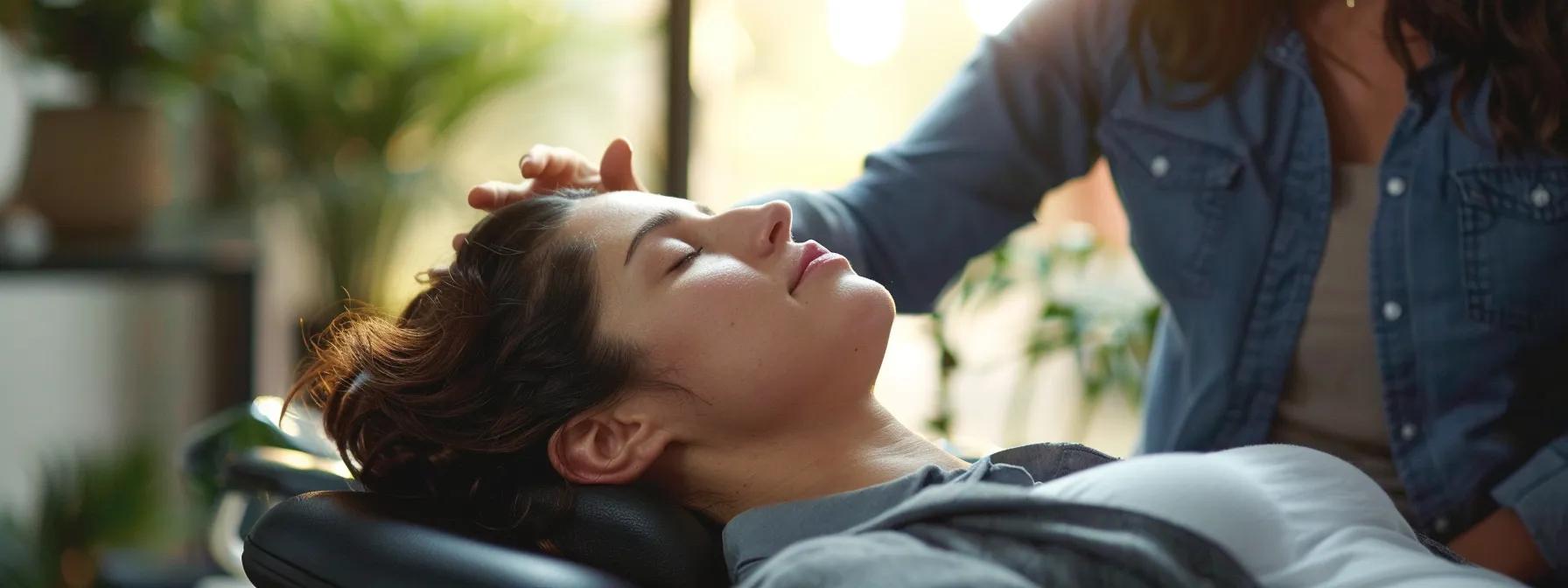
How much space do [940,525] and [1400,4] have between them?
0.79m

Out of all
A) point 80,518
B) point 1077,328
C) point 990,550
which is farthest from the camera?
point 80,518

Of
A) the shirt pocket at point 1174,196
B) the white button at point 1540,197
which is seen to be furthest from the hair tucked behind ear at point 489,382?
the white button at point 1540,197

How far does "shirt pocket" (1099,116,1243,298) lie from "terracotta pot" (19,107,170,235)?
234 cm

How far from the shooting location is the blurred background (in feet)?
9.84

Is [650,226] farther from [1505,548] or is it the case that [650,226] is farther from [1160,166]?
[1505,548]

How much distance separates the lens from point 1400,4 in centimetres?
139

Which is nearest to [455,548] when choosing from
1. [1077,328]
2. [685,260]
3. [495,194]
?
[685,260]

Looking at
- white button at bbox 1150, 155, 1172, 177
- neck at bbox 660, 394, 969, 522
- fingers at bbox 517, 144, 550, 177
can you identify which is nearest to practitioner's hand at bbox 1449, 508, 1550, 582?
white button at bbox 1150, 155, 1172, 177

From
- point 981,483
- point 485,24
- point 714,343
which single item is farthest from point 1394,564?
point 485,24

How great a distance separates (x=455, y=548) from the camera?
984 millimetres

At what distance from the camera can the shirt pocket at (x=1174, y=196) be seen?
146cm

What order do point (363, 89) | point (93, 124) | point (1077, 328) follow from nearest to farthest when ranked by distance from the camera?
1. point (1077, 328)
2. point (93, 124)
3. point (363, 89)

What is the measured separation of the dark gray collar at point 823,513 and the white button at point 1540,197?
0.63 m

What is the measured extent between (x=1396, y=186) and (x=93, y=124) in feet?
8.62
